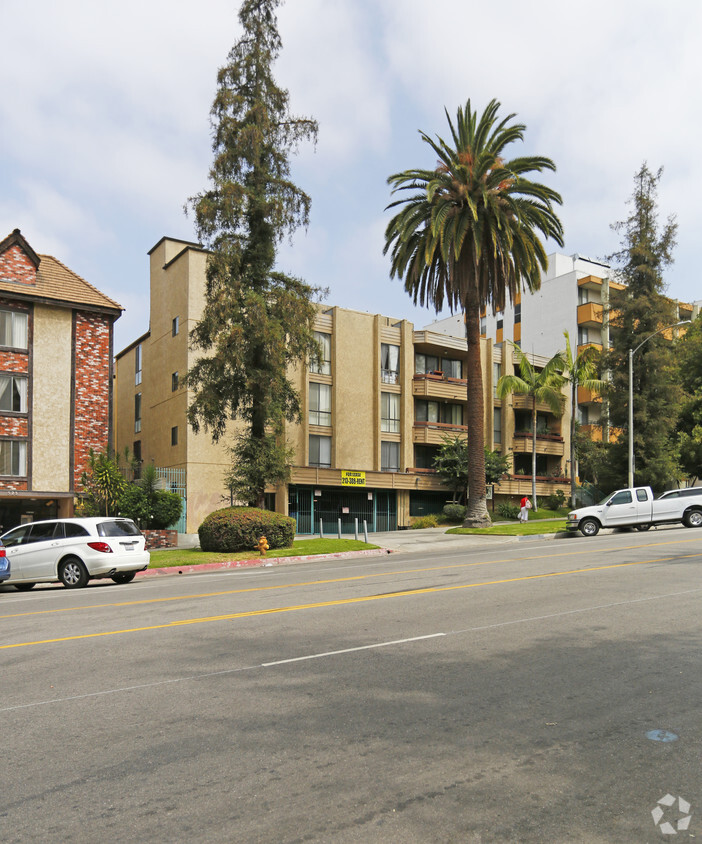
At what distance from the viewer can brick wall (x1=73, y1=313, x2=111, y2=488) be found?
112 feet

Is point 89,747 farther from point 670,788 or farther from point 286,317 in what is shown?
point 286,317

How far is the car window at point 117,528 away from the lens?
61.7ft

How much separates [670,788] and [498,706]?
179 cm

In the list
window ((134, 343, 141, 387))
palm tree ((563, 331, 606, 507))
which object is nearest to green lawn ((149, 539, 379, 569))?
window ((134, 343, 141, 387))

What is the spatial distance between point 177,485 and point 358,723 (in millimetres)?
30496

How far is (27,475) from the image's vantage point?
3244 centimetres

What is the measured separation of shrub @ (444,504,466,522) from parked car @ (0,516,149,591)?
2742 centimetres

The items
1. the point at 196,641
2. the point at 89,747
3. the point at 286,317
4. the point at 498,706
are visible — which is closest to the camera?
the point at 89,747

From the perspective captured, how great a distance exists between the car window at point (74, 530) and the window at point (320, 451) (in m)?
23.8

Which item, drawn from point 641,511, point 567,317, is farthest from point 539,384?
point 641,511

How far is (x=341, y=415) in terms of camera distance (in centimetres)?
4359

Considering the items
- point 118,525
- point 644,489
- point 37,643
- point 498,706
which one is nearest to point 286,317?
point 118,525

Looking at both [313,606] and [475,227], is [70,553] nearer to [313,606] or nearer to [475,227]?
[313,606]

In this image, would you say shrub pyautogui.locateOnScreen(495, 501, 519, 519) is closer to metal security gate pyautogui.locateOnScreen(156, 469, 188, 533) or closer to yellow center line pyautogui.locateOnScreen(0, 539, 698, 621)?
metal security gate pyautogui.locateOnScreen(156, 469, 188, 533)
